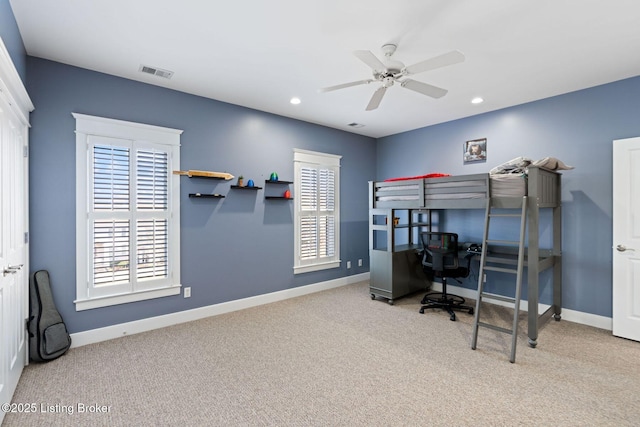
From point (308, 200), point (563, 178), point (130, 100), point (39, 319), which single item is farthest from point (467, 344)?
point (130, 100)

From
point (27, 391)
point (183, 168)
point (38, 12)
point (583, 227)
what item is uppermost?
point (38, 12)

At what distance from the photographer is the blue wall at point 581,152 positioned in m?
3.52

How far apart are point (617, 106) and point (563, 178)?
0.90 m

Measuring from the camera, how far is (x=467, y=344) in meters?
3.16

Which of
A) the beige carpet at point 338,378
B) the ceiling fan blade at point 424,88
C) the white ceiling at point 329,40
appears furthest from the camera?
the ceiling fan blade at point 424,88

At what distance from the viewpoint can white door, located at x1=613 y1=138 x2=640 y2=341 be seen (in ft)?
10.6

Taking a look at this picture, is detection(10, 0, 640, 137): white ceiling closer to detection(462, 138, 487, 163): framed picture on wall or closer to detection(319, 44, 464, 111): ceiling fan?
detection(319, 44, 464, 111): ceiling fan

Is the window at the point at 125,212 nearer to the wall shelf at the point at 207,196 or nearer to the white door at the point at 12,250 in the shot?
the wall shelf at the point at 207,196

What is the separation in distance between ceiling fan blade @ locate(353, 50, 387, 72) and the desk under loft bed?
6.13 ft

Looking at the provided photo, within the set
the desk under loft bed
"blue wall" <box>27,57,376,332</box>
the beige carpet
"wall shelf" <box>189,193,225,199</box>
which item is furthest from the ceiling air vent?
the desk under loft bed

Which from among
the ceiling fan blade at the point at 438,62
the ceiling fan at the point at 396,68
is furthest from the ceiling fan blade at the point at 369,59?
the ceiling fan blade at the point at 438,62

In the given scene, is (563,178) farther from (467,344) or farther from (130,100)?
(130,100)

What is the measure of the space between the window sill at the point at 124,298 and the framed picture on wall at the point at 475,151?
14.4ft

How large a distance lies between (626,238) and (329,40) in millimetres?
3629
